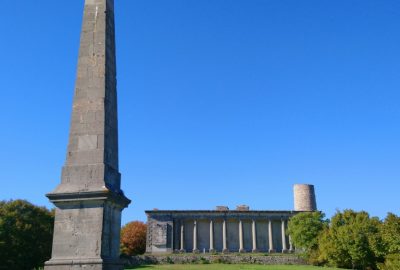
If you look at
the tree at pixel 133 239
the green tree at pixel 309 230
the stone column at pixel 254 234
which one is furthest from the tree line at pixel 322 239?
the tree at pixel 133 239

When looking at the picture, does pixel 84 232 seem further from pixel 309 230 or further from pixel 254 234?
pixel 254 234

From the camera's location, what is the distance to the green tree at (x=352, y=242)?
40969 mm

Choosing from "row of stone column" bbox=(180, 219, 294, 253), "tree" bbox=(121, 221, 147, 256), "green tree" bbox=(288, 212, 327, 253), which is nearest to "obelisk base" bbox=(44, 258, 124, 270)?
"green tree" bbox=(288, 212, 327, 253)

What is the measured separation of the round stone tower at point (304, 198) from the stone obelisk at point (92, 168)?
71781 millimetres

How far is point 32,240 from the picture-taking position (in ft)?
132

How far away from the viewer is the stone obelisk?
7539mm

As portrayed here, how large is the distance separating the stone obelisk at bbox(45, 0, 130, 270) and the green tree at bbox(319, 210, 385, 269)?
122ft

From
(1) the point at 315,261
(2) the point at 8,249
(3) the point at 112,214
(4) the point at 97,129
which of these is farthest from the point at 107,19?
(1) the point at 315,261

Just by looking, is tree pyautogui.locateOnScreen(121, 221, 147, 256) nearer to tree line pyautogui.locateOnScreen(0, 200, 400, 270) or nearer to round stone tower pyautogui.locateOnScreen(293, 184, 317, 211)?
tree line pyautogui.locateOnScreen(0, 200, 400, 270)

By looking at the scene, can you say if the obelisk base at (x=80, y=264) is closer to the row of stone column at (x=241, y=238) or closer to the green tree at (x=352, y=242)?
the green tree at (x=352, y=242)

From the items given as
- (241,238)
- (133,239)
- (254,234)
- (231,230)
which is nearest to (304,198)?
(254,234)

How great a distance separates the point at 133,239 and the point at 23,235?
3385 centimetres

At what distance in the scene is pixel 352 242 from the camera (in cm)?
4253

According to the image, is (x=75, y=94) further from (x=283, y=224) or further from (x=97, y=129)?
Result: (x=283, y=224)
